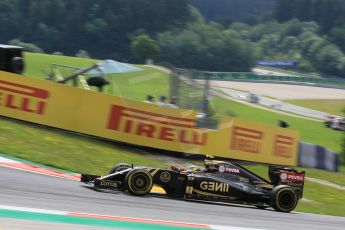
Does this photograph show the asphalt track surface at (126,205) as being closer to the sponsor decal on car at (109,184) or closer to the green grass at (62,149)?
the sponsor decal on car at (109,184)

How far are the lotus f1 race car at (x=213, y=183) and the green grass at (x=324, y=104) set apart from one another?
52.4m

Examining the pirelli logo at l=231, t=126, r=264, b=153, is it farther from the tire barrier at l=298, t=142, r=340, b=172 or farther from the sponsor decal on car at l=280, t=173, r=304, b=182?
the sponsor decal on car at l=280, t=173, r=304, b=182

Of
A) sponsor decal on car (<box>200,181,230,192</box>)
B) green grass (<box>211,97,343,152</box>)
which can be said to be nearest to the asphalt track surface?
sponsor decal on car (<box>200,181,230,192</box>)

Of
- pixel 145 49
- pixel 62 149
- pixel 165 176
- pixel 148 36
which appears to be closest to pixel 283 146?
pixel 62 149

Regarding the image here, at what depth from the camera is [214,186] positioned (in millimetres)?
9703

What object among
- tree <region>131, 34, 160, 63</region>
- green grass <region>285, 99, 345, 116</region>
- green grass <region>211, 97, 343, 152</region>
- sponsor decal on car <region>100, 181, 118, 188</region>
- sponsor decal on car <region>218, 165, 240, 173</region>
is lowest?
sponsor decal on car <region>100, 181, 118, 188</region>

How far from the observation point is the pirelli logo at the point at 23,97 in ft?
49.9

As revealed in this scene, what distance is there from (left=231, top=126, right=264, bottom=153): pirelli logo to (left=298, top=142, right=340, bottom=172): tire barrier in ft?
6.25

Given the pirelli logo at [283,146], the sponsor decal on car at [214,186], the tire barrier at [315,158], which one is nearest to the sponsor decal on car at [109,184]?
the sponsor decal on car at [214,186]

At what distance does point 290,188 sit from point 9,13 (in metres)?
127

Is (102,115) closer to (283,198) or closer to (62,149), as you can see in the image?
(62,149)

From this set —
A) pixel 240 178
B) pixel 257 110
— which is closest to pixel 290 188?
pixel 240 178

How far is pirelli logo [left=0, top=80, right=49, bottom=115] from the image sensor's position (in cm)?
1520

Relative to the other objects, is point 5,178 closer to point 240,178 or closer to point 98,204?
point 98,204
